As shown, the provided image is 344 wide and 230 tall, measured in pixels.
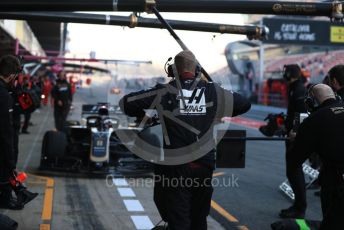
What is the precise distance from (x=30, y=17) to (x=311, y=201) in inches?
191

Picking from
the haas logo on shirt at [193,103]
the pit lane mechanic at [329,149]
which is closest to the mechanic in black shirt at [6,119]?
the haas logo on shirt at [193,103]

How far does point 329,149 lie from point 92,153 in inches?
226

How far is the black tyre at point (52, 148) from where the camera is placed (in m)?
9.35

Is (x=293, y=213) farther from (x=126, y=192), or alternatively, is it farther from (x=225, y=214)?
(x=126, y=192)

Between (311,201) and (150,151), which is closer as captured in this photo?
(311,201)

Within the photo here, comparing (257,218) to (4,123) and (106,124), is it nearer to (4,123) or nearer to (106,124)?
(4,123)

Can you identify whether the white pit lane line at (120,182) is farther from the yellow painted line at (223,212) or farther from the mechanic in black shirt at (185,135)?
the mechanic in black shirt at (185,135)

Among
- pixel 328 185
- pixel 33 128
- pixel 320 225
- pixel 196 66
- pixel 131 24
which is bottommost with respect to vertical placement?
pixel 33 128

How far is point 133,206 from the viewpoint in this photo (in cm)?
718

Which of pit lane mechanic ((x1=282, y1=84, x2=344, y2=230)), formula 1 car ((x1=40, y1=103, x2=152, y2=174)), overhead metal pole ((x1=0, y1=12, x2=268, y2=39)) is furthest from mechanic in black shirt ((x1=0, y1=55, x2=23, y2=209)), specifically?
pit lane mechanic ((x1=282, y1=84, x2=344, y2=230))

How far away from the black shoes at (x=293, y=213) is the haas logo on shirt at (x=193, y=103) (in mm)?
2828

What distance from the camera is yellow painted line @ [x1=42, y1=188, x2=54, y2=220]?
655cm

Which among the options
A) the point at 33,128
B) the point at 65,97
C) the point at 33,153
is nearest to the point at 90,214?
the point at 33,153

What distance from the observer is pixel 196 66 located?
4.25m
